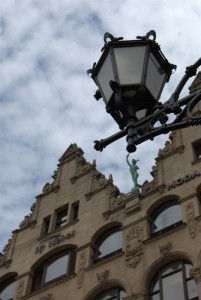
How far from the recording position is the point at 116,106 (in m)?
7.20

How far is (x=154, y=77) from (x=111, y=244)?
53.7ft

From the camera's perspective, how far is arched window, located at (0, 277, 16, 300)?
24.7m

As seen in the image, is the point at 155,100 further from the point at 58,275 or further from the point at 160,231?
the point at 58,275

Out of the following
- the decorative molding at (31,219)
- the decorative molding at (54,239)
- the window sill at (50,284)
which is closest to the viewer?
the window sill at (50,284)

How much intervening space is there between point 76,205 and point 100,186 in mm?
1463

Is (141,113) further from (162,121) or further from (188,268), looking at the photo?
(188,268)

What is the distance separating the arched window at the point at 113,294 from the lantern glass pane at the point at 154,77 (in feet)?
47.0

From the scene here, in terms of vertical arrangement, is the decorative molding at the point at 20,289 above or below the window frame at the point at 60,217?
below

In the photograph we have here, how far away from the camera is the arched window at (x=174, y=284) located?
18484mm

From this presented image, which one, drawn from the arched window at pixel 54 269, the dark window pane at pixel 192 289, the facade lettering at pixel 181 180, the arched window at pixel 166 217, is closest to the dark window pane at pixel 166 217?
the arched window at pixel 166 217

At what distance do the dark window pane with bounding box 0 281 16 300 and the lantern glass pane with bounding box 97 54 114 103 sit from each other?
18847 millimetres

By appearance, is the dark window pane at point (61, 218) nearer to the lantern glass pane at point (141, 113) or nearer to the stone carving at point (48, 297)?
the stone carving at point (48, 297)

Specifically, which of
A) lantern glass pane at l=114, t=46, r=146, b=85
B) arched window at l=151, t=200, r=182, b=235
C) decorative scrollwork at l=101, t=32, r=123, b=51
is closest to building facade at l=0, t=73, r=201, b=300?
arched window at l=151, t=200, r=182, b=235

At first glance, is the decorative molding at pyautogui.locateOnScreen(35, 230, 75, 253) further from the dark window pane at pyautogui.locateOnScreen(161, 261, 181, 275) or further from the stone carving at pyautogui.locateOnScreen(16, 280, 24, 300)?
the dark window pane at pyautogui.locateOnScreen(161, 261, 181, 275)
